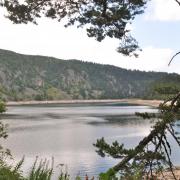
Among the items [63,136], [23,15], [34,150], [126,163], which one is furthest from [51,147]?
[126,163]

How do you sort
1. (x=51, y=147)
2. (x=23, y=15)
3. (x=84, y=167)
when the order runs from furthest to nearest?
(x=51, y=147) → (x=84, y=167) → (x=23, y=15)

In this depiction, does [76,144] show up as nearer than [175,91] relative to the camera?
No

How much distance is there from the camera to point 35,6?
12172 millimetres

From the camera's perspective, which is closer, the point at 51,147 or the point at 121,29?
the point at 121,29

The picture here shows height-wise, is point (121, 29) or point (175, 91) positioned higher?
point (121, 29)

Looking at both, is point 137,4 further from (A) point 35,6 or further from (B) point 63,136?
(B) point 63,136

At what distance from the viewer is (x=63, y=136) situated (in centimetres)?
6338

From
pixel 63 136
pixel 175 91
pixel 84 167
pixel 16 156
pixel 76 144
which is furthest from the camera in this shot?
pixel 63 136

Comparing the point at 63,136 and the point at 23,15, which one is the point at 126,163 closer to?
the point at 23,15

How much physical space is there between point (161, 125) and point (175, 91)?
1.38 metres

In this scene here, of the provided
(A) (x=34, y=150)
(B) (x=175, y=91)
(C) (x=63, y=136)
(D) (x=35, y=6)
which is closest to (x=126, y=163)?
(B) (x=175, y=91)

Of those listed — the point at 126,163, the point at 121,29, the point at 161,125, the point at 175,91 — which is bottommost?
the point at 126,163

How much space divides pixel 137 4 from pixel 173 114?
13.1 feet

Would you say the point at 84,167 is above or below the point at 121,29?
below
